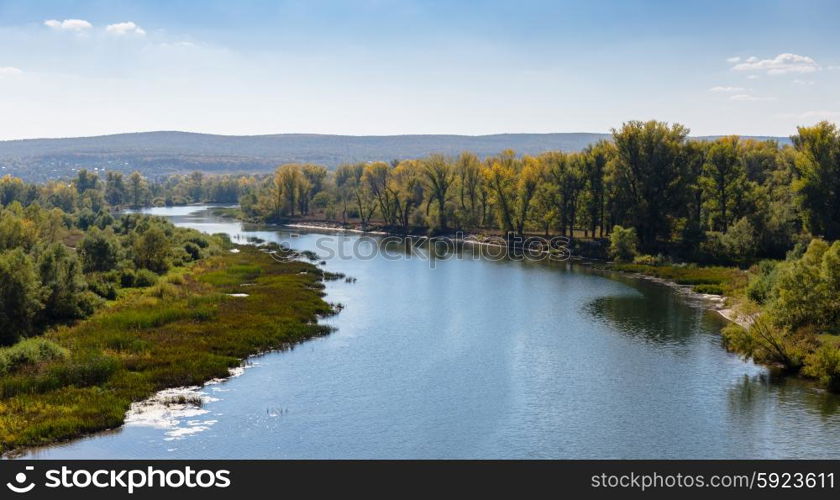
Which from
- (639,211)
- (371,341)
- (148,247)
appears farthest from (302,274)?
(639,211)

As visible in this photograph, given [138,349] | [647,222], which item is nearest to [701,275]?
[647,222]

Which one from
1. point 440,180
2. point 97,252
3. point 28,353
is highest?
point 440,180

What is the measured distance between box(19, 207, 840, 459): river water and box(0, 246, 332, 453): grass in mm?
1814

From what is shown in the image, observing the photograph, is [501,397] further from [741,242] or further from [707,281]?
[741,242]

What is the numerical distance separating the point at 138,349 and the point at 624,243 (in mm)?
61744

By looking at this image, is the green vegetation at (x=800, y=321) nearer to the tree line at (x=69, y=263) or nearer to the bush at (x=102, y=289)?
the tree line at (x=69, y=263)

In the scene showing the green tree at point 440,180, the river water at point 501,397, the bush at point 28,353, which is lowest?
the river water at point 501,397

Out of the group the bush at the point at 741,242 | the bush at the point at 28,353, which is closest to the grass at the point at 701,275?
the bush at the point at 741,242

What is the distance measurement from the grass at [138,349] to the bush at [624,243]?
39360mm

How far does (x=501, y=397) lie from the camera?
130ft

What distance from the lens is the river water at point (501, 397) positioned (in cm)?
3278
